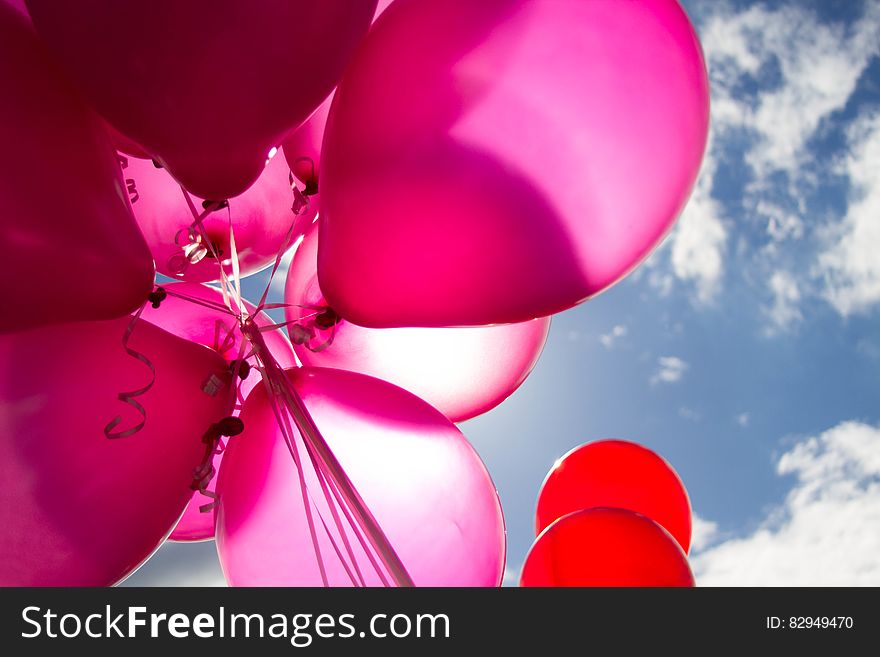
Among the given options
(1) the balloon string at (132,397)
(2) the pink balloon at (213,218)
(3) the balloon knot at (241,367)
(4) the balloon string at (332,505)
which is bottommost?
(4) the balloon string at (332,505)

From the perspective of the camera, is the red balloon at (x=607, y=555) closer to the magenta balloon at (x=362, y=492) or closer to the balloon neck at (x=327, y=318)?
the magenta balloon at (x=362, y=492)

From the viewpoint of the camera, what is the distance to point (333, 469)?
33.9 inches

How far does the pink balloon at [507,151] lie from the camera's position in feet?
2.68

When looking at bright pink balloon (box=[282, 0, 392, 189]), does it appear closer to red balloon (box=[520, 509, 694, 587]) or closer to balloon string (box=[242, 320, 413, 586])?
balloon string (box=[242, 320, 413, 586])

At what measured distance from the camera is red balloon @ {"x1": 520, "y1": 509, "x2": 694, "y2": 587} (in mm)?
1107

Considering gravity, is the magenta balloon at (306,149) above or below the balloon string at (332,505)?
above

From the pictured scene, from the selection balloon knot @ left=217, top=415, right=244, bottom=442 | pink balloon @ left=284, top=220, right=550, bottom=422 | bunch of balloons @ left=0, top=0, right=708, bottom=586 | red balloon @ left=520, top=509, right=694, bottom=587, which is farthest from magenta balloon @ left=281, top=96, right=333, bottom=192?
red balloon @ left=520, top=509, right=694, bottom=587

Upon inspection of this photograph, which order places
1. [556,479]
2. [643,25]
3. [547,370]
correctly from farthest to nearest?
[547,370]
[556,479]
[643,25]

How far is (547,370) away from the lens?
9.61ft

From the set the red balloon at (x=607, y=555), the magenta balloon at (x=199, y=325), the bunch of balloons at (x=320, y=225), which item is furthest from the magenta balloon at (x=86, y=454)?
the red balloon at (x=607, y=555)
